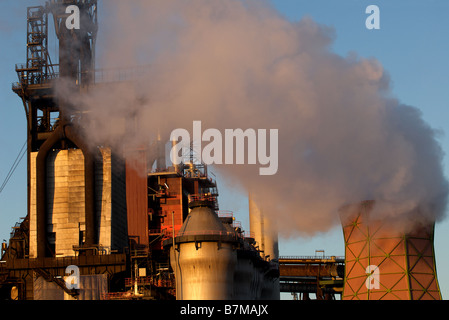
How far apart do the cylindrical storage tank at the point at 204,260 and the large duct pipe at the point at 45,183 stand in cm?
1403

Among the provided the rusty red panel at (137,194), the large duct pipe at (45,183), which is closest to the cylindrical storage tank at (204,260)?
the large duct pipe at (45,183)

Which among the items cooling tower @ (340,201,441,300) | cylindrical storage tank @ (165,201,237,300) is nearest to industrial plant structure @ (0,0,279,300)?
cylindrical storage tank @ (165,201,237,300)

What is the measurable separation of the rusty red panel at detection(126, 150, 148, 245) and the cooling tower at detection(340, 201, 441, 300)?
30022 millimetres

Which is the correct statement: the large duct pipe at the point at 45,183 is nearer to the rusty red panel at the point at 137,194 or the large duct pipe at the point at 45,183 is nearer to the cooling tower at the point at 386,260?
the rusty red panel at the point at 137,194

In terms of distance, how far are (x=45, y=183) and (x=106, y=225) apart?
29.2ft

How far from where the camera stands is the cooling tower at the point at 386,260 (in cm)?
6862

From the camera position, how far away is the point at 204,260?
7438 centimetres

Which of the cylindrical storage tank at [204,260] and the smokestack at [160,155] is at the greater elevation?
the smokestack at [160,155]

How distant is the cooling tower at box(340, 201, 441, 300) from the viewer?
Answer: 68.6 m

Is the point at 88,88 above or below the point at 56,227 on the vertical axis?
above

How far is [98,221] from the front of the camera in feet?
288
